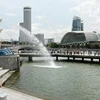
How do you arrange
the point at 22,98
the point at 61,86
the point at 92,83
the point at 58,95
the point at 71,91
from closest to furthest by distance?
the point at 22,98
the point at 58,95
the point at 71,91
the point at 61,86
the point at 92,83

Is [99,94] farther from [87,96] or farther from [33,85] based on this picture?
[33,85]

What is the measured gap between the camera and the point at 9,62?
47.5 meters

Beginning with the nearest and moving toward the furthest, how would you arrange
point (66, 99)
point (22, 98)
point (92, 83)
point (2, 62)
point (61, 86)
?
point (22, 98), point (66, 99), point (61, 86), point (92, 83), point (2, 62)

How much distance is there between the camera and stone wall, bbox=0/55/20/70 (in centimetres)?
4719

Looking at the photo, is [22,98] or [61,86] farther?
[61,86]

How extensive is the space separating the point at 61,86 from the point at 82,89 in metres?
3.07

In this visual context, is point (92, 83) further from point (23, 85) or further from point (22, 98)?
point (22, 98)

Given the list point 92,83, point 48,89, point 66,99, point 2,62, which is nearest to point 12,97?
point 66,99

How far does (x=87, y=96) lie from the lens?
26.2m

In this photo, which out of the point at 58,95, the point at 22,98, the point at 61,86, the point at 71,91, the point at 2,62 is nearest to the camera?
the point at 22,98

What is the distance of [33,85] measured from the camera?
32.5 metres

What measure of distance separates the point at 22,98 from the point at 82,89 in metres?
10.5

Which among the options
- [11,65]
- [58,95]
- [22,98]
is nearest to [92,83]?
[58,95]

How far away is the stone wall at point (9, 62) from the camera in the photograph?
155 feet
